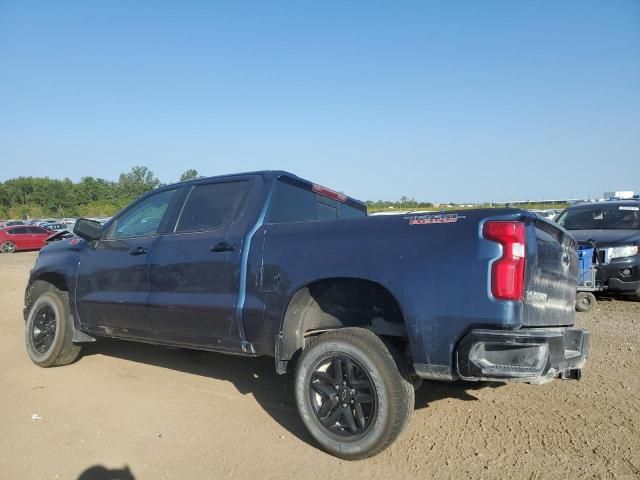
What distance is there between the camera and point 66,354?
529 centimetres

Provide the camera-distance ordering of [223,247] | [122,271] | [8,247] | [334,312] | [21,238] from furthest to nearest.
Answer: [21,238] → [8,247] → [122,271] → [223,247] → [334,312]

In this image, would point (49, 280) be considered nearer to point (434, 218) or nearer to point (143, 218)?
point (143, 218)

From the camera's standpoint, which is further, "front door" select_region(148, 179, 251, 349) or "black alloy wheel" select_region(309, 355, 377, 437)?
"front door" select_region(148, 179, 251, 349)

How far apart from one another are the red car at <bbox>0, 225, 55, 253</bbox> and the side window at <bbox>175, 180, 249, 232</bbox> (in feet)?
87.7

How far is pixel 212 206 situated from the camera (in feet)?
14.1

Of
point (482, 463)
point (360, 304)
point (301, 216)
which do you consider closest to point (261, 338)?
point (360, 304)

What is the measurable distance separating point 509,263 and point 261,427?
220 cm

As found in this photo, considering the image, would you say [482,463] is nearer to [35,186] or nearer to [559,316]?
[559,316]

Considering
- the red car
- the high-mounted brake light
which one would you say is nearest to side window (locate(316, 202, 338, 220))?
the high-mounted brake light

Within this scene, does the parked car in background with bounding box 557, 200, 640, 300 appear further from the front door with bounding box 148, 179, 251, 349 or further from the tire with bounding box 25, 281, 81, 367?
the tire with bounding box 25, 281, 81, 367

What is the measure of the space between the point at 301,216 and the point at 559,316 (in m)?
2.12

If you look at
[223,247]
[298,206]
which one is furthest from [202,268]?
[298,206]

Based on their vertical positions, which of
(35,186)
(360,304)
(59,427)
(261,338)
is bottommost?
(59,427)

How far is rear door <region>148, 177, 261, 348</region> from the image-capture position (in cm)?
383
